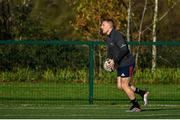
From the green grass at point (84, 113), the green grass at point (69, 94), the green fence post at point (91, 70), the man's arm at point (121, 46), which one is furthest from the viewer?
the green grass at point (69, 94)

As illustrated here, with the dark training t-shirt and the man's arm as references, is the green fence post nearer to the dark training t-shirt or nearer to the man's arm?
the dark training t-shirt

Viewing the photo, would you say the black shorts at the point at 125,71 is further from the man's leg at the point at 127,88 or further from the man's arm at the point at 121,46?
the man's arm at the point at 121,46

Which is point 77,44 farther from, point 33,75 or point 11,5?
point 11,5

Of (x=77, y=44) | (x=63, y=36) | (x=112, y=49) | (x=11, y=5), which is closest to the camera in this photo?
(x=112, y=49)

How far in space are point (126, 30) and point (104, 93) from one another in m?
14.6

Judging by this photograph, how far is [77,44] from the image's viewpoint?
18.9 metres

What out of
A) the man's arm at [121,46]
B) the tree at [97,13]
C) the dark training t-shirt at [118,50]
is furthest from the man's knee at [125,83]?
the tree at [97,13]

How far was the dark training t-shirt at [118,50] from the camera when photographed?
48.3 ft

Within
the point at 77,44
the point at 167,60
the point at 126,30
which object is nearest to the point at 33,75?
the point at 77,44

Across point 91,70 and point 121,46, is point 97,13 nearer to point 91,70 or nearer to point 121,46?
point 91,70

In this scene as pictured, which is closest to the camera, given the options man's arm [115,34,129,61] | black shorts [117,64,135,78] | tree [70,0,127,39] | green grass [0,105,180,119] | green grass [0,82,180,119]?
green grass [0,105,180,119]

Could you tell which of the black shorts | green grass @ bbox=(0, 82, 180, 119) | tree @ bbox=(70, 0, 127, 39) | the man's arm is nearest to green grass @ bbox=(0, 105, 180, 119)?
the black shorts

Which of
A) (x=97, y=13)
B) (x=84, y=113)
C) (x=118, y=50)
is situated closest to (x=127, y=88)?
(x=118, y=50)

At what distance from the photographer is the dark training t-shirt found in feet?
48.3
